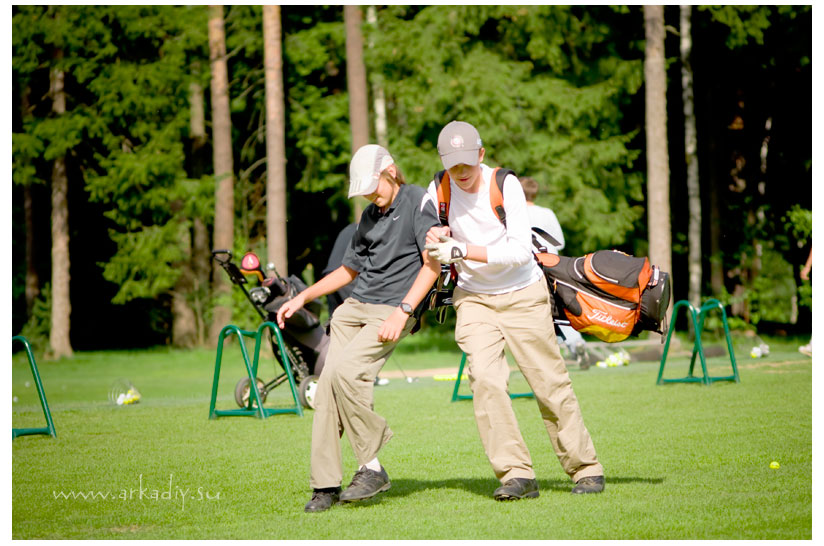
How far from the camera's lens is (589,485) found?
252 inches

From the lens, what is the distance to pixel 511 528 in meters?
5.54

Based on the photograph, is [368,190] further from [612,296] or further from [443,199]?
[612,296]

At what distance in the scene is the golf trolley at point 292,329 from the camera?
38.1 ft

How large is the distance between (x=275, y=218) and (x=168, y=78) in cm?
549

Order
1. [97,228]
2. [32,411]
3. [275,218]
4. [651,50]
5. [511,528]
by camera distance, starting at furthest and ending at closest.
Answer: [97,228], [275,218], [651,50], [32,411], [511,528]

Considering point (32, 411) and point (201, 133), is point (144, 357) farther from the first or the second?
point (32, 411)

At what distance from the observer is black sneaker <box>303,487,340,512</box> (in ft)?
20.3

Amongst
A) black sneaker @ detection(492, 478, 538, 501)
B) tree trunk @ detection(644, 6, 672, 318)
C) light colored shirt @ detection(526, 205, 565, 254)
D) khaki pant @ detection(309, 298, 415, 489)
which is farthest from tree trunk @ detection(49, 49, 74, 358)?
black sneaker @ detection(492, 478, 538, 501)

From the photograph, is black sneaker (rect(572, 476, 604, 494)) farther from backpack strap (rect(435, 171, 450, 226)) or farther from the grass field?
backpack strap (rect(435, 171, 450, 226))

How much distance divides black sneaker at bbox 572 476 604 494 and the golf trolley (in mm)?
5206

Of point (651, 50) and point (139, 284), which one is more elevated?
point (651, 50)

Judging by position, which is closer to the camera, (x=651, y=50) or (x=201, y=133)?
(x=651, y=50)

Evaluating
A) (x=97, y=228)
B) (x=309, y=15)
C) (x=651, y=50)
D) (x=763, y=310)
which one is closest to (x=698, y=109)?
(x=763, y=310)

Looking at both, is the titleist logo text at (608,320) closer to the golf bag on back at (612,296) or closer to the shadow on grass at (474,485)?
the golf bag on back at (612,296)
